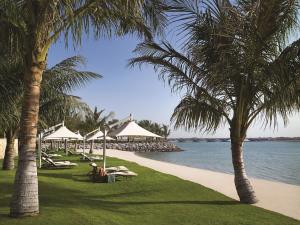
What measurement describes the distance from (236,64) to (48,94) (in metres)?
9.15

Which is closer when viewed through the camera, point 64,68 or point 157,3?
point 157,3

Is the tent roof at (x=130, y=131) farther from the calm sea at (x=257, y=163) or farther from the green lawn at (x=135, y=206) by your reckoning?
the calm sea at (x=257, y=163)

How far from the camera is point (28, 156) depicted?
7.28 meters

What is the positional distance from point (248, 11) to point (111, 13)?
10.3ft

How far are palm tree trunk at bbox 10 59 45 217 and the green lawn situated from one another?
247 mm

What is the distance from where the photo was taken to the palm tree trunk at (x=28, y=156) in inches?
282

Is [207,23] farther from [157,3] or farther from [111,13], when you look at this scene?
[111,13]

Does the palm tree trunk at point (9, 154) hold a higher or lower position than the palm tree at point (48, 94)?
lower

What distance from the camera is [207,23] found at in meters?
9.40

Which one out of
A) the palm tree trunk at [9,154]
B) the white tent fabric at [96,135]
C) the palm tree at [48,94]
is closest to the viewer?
the palm tree at [48,94]

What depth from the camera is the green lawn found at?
24.6 feet

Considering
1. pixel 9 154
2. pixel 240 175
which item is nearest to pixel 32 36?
pixel 240 175

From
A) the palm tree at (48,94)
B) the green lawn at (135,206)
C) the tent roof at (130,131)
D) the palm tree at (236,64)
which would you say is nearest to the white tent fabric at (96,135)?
the palm tree at (48,94)

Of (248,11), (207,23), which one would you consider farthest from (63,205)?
(248,11)
